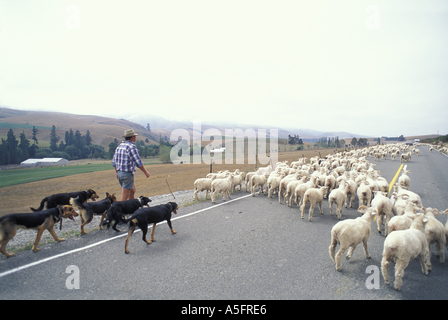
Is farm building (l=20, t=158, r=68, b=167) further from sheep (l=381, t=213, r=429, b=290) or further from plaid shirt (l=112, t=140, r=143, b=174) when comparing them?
sheep (l=381, t=213, r=429, b=290)

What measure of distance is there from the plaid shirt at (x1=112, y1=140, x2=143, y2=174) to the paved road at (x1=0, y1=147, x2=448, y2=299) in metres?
1.95

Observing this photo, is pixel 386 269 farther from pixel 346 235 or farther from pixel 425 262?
pixel 425 262

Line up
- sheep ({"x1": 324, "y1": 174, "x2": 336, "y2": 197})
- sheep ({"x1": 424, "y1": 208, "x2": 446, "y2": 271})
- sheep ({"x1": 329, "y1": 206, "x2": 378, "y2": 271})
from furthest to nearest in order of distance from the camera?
sheep ({"x1": 324, "y1": 174, "x2": 336, "y2": 197}) < sheep ({"x1": 424, "y1": 208, "x2": 446, "y2": 271}) < sheep ({"x1": 329, "y1": 206, "x2": 378, "y2": 271})

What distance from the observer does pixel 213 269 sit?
4078mm

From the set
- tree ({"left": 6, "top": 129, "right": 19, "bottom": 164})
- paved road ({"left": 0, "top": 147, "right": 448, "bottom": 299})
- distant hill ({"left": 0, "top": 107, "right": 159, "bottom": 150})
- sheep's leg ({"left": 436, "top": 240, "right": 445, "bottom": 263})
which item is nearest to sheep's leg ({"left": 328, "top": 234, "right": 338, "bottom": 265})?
paved road ({"left": 0, "top": 147, "right": 448, "bottom": 299})

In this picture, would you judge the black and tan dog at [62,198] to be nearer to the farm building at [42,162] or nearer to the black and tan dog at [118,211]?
the black and tan dog at [118,211]

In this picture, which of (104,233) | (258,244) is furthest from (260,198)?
(104,233)

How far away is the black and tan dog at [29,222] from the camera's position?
14.3 feet

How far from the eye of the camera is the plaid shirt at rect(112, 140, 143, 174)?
21.3 ft

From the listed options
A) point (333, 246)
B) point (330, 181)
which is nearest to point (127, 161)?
point (333, 246)

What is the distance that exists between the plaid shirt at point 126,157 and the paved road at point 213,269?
1.95 meters
